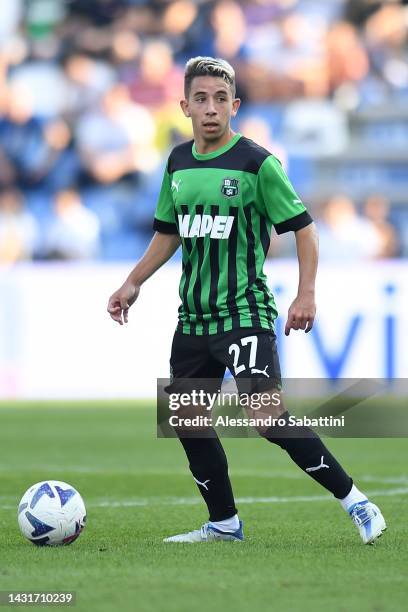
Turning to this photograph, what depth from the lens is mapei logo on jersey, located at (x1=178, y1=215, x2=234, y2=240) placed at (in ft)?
16.4

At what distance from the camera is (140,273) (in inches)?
212

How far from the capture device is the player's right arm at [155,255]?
17.5ft

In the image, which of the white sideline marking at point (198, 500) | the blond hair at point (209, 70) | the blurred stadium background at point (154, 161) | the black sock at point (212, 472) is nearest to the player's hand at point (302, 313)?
the black sock at point (212, 472)

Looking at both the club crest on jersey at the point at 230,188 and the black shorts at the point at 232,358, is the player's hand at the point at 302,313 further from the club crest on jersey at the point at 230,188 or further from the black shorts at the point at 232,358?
the club crest on jersey at the point at 230,188

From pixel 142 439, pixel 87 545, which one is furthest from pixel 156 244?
pixel 142 439

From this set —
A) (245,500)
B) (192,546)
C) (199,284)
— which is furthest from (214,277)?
(245,500)

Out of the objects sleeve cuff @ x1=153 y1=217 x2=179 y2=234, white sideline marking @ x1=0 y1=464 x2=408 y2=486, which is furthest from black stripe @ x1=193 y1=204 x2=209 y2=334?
white sideline marking @ x1=0 y1=464 x2=408 y2=486

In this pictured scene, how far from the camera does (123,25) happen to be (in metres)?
20.6

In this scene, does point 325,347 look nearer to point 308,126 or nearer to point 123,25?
point 308,126

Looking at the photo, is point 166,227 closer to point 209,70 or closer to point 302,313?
point 209,70

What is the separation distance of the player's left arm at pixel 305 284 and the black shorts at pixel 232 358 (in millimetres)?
142

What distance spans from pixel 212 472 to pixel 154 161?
13.5m

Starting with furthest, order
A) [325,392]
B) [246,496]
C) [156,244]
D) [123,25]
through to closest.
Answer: [123,25]
[325,392]
[246,496]
[156,244]

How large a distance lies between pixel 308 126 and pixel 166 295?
5339 millimetres
